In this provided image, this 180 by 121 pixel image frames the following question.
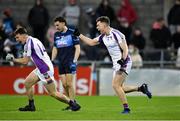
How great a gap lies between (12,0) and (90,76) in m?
6.28

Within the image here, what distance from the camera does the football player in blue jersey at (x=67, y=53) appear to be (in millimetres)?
20094

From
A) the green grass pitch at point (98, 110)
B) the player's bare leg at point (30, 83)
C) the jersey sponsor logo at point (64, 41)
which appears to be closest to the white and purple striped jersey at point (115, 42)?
the green grass pitch at point (98, 110)

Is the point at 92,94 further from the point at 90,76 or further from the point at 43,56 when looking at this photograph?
the point at 43,56

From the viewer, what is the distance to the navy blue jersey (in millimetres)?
20109

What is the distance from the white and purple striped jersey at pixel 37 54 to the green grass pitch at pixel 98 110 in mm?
1102

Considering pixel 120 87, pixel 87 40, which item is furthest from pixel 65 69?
pixel 120 87

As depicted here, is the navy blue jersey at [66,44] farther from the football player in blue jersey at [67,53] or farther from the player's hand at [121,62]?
the player's hand at [121,62]

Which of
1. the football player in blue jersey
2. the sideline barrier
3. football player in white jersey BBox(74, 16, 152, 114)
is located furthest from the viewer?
the sideline barrier

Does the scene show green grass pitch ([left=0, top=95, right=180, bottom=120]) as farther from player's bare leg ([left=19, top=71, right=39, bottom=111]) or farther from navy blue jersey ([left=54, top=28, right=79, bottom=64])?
navy blue jersey ([left=54, top=28, right=79, bottom=64])

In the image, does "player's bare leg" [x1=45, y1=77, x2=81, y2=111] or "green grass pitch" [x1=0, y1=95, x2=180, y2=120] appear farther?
"player's bare leg" [x1=45, y1=77, x2=81, y2=111]

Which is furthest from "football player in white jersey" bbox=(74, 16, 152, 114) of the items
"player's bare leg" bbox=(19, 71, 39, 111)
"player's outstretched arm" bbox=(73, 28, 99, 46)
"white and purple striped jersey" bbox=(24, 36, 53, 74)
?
"player's bare leg" bbox=(19, 71, 39, 111)

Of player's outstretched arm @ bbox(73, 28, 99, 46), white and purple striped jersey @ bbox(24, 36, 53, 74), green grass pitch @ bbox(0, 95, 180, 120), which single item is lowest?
green grass pitch @ bbox(0, 95, 180, 120)

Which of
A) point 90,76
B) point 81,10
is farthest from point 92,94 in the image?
point 81,10

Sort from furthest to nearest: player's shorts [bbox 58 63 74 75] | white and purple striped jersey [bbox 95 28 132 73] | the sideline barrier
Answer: the sideline barrier
player's shorts [bbox 58 63 74 75]
white and purple striped jersey [bbox 95 28 132 73]
